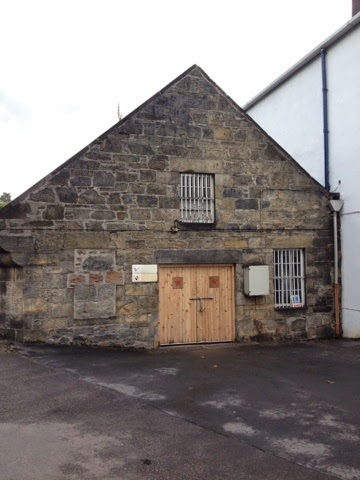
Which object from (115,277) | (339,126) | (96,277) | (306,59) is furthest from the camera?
(306,59)

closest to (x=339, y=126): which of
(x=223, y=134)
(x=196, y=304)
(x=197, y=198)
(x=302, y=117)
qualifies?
(x=302, y=117)

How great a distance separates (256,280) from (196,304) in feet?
5.04

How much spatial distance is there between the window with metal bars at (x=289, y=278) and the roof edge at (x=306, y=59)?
561 centimetres

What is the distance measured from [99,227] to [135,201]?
1.00 m

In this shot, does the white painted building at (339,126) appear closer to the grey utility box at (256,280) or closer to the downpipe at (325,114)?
the downpipe at (325,114)

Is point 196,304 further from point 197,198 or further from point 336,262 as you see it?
point 336,262

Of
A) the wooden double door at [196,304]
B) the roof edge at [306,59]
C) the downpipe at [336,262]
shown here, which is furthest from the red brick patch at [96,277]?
the roof edge at [306,59]

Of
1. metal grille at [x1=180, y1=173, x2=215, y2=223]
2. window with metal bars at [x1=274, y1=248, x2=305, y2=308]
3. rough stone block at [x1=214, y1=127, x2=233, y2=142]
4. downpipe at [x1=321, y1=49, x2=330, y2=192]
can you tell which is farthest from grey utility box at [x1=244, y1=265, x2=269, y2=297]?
downpipe at [x1=321, y1=49, x2=330, y2=192]

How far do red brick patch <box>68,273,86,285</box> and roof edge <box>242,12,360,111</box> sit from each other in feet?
29.0

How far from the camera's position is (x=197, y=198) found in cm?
1081

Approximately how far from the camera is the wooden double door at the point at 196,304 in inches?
412

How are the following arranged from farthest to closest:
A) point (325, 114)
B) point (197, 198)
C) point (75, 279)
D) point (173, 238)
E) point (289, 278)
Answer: point (325, 114)
point (289, 278)
point (197, 198)
point (173, 238)
point (75, 279)

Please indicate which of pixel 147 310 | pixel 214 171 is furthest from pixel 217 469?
pixel 214 171

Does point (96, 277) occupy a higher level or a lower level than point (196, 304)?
higher
